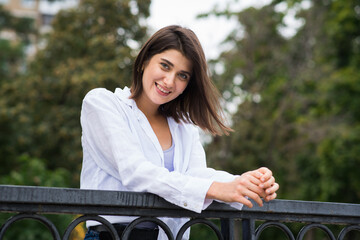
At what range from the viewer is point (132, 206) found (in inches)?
69.0

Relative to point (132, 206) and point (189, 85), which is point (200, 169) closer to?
point (189, 85)

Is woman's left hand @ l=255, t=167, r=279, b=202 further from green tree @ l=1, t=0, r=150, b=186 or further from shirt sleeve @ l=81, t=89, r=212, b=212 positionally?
green tree @ l=1, t=0, r=150, b=186

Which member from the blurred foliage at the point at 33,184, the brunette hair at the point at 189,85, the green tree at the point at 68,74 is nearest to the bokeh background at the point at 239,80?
the green tree at the point at 68,74

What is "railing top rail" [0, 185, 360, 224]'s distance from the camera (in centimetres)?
160

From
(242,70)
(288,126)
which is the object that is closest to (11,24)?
(242,70)

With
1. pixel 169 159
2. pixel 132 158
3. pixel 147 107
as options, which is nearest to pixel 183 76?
pixel 147 107

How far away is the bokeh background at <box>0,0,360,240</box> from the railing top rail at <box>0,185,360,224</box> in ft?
41.6

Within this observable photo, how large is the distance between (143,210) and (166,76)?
0.73 meters

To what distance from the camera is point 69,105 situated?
659 inches

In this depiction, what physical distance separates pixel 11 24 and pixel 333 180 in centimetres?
1667

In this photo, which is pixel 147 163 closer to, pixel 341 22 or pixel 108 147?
pixel 108 147

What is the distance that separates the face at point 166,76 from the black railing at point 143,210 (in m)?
0.65

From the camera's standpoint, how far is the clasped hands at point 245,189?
1843 millimetres

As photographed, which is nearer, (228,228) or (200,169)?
(228,228)
